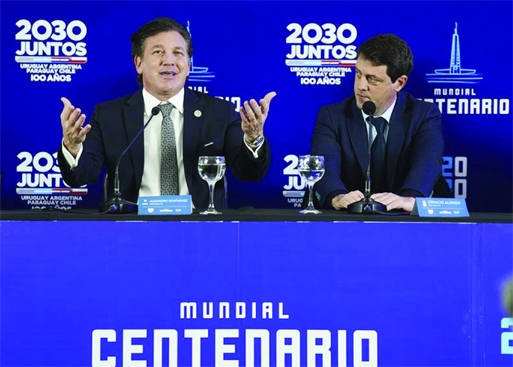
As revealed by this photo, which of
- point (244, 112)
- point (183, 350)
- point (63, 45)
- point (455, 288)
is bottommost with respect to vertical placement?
point (183, 350)

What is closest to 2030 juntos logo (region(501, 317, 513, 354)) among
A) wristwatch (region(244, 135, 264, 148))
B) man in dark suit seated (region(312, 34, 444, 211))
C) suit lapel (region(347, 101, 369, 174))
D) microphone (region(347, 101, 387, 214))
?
microphone (region(347, 101, 387, 214))

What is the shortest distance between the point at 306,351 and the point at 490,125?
2174mm

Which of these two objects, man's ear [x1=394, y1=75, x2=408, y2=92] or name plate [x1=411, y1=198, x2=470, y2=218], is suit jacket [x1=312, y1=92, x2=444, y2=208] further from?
name plate [x1=411, y1=198, x2=470, y2=218]

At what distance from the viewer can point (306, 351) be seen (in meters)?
3.09

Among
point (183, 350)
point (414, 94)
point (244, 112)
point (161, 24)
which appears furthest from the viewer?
point (414, 94)

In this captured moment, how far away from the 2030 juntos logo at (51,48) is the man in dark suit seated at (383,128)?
133cm

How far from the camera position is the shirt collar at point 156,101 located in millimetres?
4402

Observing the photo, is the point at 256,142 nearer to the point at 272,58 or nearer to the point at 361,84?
the point at 361,84

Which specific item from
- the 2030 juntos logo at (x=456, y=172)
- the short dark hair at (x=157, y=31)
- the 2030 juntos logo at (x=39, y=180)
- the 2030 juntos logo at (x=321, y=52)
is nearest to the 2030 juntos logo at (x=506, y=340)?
the 2030 juntos logo at (x=456, y=172)

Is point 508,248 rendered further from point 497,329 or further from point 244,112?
point 244,112

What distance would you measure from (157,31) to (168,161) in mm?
666

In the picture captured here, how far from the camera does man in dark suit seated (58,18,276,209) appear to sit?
13.9 ft

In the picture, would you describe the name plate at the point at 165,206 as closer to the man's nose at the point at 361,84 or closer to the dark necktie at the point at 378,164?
the dark necktie at the point at 378,164

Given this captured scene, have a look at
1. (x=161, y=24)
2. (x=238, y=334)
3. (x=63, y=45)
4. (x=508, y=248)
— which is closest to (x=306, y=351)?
(x=238, y=334)
